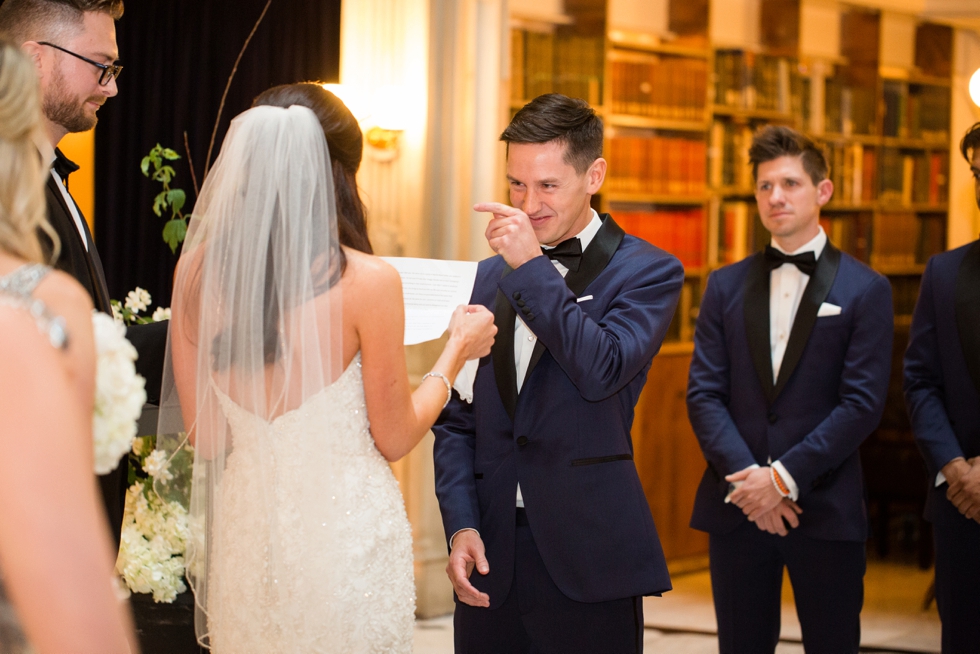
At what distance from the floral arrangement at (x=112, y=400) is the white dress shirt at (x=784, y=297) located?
2.18m

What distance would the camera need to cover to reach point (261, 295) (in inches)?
67.3

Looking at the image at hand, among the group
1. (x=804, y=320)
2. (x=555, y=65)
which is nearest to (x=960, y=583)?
(x=804, y=320)

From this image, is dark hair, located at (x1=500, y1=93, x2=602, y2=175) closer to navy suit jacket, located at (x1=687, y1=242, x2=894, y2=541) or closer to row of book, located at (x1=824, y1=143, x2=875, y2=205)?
navy suit jacket, located at (x1=687, y1=242, x2=894, y2=541)

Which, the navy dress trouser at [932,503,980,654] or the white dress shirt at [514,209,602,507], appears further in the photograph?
the navy dress trouser at [932,503,980,654]

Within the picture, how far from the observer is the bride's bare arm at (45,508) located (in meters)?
0.84

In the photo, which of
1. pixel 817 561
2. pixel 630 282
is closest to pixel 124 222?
pixel 630 282

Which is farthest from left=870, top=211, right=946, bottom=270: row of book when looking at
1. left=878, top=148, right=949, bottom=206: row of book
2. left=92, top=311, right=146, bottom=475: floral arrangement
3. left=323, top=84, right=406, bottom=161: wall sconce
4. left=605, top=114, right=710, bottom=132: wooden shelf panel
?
left=92, top=311, right=146, bottom=475: floral arrangement

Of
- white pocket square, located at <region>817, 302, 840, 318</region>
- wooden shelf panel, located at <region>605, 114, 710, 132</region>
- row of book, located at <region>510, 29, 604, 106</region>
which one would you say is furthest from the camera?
wooden shelf panel, located at <region>605, 114, 710, 132</region>

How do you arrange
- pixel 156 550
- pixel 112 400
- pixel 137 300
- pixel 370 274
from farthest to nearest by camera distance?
pixel 137 300
pixel 156 550
pixel 370 274
pixel 112 400

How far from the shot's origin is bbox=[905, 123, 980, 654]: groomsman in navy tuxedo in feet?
9.21

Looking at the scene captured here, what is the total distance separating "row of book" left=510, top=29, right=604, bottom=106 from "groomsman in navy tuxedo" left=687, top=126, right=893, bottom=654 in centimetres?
227

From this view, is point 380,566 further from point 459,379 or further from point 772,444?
point 772,444

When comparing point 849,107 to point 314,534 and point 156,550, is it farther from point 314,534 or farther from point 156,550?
point 314,534

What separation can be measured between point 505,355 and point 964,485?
1.56m
